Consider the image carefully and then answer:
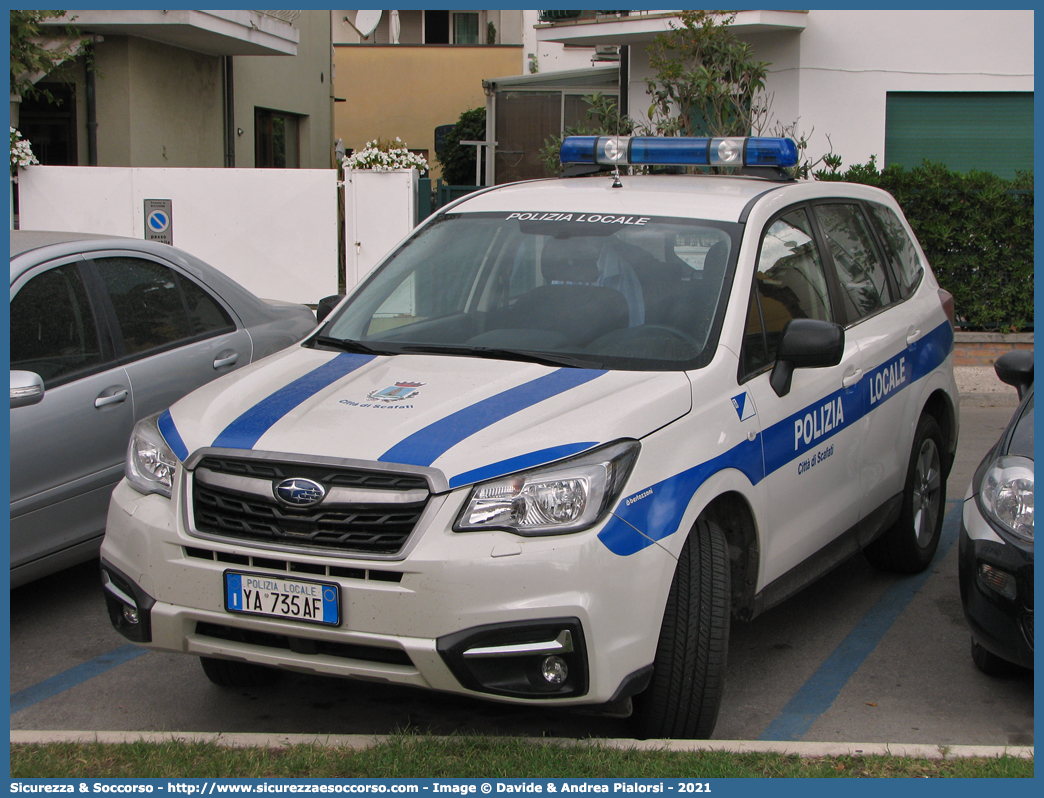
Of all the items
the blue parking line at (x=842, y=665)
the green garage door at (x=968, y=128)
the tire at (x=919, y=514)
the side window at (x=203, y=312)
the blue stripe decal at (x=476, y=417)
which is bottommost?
the blue parking line at (x=842, y=665)

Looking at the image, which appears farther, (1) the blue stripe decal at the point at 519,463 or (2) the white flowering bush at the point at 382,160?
(2) the white flowering bush at the point at 382,160

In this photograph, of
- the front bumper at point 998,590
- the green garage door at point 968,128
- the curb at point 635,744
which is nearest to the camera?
the curb at point 635,744

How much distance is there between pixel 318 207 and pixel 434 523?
10758 mm

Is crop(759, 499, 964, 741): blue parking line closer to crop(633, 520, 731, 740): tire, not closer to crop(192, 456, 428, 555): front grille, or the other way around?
crop(633, 520, 731, 740): tire

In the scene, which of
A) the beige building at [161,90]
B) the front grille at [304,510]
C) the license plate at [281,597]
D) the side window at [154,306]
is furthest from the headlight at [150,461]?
the beige building at [161,90]

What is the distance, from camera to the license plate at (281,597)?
10.5ft

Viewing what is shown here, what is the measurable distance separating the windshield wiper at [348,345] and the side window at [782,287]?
1329 mm

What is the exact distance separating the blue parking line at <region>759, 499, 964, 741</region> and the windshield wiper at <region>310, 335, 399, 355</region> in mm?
1924

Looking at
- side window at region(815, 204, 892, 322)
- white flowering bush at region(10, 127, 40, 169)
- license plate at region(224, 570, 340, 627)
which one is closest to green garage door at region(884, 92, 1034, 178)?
side window at region(815, 204, 892, 322)

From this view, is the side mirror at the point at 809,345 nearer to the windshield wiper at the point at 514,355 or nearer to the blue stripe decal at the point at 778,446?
the blue stripe decal at the point at 778,446

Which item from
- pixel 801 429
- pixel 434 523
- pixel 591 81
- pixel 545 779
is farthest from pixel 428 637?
pixel 591 81

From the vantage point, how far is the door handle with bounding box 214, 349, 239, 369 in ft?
18.5

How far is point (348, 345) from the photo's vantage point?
436cm

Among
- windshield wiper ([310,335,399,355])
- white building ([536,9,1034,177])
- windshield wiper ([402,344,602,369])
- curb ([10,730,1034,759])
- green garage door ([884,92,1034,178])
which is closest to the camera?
curb ([10,730,1034,759])
